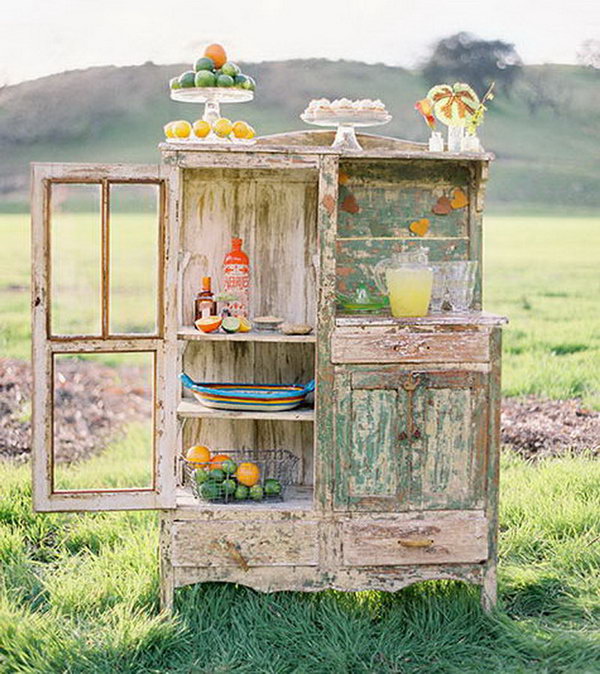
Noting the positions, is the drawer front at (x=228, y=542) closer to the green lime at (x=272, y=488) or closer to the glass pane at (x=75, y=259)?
the green lime at (x=272, y=488)

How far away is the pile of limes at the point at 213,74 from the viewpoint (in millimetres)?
3832

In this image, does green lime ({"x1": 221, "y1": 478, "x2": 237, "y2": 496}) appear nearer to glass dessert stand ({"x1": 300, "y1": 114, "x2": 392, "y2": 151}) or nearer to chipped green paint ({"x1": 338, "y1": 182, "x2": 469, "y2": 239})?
chipped green paint ({"x1": 338, "y1": 182, "x2": 469, "y2": 239})

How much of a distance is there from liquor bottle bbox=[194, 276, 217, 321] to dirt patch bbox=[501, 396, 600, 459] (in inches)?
115

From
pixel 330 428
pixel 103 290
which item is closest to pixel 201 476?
pixel 330 428

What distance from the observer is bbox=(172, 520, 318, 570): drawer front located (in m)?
3.75

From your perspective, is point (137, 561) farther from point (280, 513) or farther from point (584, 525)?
point (584, 525)

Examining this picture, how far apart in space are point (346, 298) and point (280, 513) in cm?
94

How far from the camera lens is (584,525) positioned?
4.76 m

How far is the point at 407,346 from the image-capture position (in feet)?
12.3

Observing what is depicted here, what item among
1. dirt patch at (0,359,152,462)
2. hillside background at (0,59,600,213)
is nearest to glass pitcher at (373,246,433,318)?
dirt patch at (0,359,152,462)

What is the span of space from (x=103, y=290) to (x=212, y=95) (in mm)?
884

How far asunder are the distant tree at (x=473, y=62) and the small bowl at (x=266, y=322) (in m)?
6.73

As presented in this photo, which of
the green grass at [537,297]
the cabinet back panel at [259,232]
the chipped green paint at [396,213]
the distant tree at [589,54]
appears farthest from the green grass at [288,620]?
the distant tree at [589,54]

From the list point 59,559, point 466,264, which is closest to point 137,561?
point 59,559
